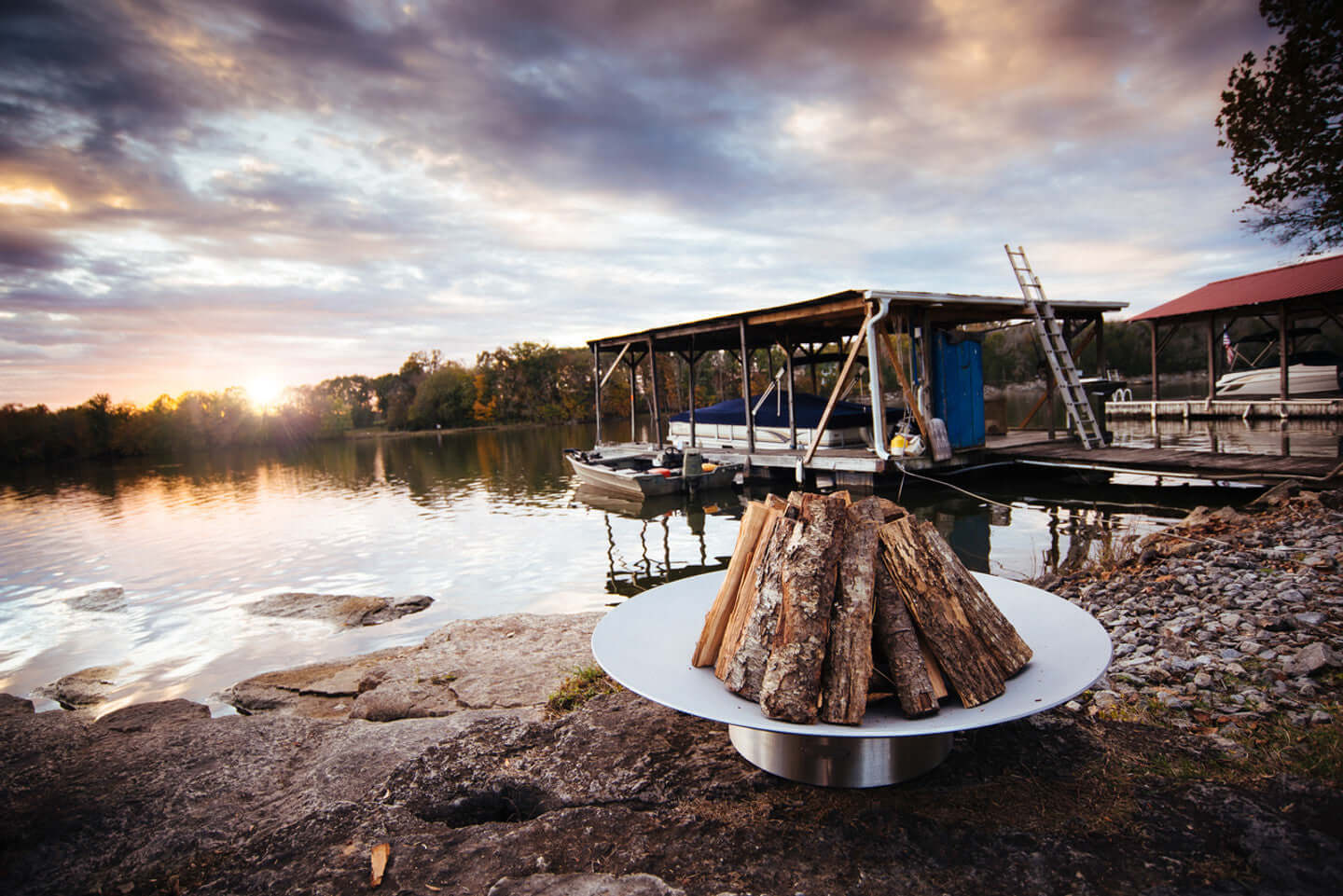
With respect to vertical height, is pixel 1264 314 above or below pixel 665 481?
above

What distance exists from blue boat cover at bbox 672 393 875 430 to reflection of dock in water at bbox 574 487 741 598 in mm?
3315

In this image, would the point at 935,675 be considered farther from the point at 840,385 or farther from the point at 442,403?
the point at 442,403

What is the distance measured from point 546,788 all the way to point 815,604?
1.35 meters

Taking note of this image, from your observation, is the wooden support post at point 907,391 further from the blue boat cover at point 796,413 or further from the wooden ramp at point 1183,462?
the blue boat cover at point 796,413

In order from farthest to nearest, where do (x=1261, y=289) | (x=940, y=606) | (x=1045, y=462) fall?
1. (x=1261, y=289)
2. (x=1045, y=462)
3. (x=940, y=606)

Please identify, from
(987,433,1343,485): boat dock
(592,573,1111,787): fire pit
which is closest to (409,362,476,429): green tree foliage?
(987,433,1343,485): boat dock

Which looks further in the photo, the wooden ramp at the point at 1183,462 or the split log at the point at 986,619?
the wooden ramp at the point at 1183,462

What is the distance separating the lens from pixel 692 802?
8.05 feet

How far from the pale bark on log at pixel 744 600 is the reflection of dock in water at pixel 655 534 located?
18.7ft

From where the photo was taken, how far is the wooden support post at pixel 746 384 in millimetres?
17156

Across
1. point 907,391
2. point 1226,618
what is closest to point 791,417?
point 907,391

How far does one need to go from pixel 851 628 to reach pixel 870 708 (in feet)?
0.96

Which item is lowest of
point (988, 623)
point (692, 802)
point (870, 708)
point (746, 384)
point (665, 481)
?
point (665, 481)

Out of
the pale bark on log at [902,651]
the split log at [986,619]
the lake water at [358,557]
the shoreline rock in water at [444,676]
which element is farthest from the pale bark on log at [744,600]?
the lake water at [358,557]
